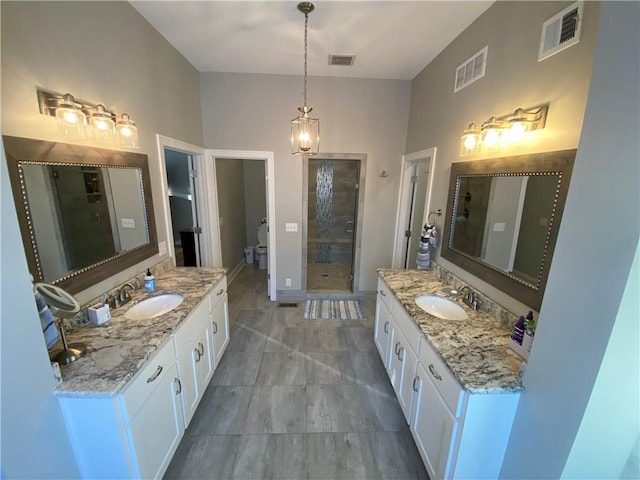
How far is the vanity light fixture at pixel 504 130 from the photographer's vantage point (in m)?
1.50

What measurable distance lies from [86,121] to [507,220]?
2.72 meters

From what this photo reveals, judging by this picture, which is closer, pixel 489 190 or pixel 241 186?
pixel 489 190

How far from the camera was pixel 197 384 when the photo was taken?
199cm

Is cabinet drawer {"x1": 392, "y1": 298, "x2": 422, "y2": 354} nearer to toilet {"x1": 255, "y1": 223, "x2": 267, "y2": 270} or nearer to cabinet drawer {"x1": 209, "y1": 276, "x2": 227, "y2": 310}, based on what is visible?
cabinet drawer {"x1": 209, "y1": 276, "x2": 227, "y2": 310}

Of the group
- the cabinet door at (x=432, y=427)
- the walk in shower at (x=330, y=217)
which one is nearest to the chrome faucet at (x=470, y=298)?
the cabinet door at (x=432, y=427)

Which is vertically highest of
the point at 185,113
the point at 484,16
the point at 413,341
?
the point at 484,16

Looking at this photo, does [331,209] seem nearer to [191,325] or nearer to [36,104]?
[191,325]

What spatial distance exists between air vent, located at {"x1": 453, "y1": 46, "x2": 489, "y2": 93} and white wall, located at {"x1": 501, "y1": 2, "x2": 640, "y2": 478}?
51.4 inches

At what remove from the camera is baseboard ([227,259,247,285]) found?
456 centimetres

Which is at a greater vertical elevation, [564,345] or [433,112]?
[433,112]

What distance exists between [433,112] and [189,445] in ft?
11.8

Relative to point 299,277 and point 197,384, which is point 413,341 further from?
point 299,277

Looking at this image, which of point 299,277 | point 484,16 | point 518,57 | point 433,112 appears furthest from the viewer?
point 299,277

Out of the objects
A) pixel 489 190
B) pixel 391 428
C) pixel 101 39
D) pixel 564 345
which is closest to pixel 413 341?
pixel 391 428
